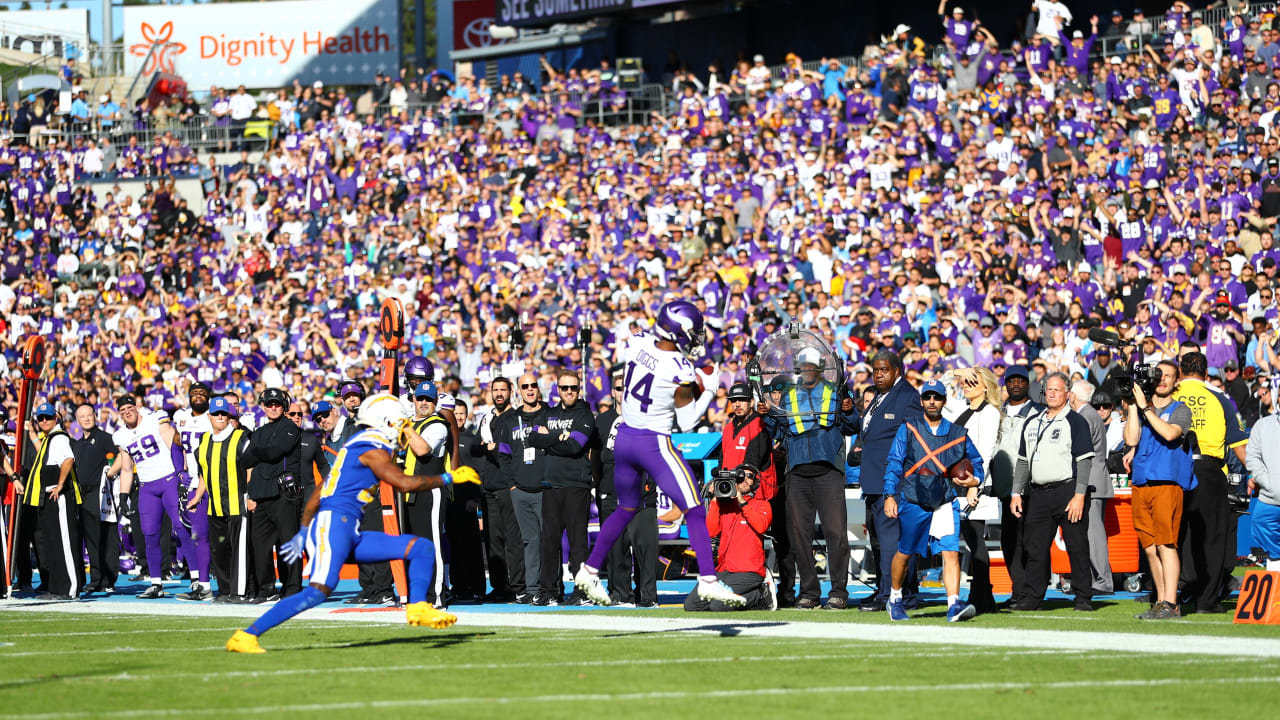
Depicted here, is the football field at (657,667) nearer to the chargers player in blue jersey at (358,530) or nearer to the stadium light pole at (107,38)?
the chargers player in blue jersey at (358,530)

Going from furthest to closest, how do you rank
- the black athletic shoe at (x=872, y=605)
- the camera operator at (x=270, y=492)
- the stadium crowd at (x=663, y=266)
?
the camera operator at (x=270, y=492) < the stadium crowd at (x=663, y=266) < the black athletic shoe at (x=872, y=605)

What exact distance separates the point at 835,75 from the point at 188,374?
36.5 ft

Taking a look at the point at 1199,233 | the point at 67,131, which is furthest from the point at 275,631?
the point at 67,131

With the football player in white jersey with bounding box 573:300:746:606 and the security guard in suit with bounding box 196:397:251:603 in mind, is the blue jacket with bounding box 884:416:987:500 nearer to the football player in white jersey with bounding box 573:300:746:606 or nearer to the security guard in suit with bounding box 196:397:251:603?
the football player in white jersey with bounding box 573:300:746:606

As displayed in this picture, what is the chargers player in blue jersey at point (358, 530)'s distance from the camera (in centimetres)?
1057

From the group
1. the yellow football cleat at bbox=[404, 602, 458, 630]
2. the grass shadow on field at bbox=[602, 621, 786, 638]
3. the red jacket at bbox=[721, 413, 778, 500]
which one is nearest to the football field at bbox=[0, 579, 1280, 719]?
the grass shadow on field at bbox=[602, 621, 786, 638]

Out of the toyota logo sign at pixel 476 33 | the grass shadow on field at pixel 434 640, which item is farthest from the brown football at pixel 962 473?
the toyota logo sign at pixel 476 33

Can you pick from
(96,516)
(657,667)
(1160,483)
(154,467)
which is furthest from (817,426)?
(96,516)

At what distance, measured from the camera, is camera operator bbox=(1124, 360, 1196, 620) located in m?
12.5

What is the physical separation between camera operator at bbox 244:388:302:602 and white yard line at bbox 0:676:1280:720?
7.26 meters

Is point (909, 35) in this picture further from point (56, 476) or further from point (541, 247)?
point (56, 476)

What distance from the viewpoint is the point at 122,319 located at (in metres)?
30.2

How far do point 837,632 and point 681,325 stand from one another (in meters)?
2.20

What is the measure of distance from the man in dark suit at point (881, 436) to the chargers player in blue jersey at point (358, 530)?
146 inches
